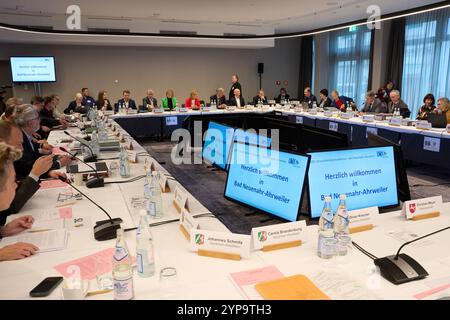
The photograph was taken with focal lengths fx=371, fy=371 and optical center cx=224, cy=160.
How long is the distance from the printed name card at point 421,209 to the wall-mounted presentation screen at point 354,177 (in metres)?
0.21

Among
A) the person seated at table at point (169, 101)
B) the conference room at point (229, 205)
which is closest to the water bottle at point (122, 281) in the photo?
the conference room at point (229, 205)

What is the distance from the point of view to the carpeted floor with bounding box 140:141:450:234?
3.45 metres

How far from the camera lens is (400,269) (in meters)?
1.32

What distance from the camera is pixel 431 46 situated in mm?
8289

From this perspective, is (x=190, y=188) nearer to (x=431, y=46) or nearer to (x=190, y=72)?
(x=431, y=46)

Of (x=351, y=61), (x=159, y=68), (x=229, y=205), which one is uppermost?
(x=351, y=61)

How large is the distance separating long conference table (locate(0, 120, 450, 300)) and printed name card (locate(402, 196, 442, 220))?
42mm

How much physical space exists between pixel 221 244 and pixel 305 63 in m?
11.9

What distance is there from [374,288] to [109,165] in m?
2.43

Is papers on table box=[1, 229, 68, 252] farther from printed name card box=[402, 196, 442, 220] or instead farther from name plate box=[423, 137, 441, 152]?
name plate box=[423, 137, 441, 152]

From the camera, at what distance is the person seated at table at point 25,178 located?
6.71 feet

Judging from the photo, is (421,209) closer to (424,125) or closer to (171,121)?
(424,125)

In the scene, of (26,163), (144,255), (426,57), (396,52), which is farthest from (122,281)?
(396,52)

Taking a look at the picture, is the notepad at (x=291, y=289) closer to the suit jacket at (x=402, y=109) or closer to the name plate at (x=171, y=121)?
the suit jacket at (x=402, y=109)
